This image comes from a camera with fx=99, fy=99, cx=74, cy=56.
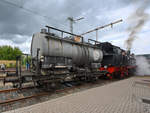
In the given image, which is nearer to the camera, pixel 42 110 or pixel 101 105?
pixel 42 110

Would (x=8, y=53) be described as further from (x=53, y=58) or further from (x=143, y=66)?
(x=143, y=66)

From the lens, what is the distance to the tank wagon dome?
220 inches

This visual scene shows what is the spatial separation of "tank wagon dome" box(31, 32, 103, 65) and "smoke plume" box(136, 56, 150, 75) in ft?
56.9

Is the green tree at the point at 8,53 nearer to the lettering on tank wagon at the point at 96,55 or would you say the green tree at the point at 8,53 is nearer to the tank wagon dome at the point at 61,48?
the lettering on tank wagon at the point at 96,55

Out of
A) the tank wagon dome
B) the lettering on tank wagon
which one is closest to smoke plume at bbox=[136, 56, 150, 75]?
the lettering on tank wagon

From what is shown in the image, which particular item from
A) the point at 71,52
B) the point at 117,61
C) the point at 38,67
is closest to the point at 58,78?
the point at 38,67

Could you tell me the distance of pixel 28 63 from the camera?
6.65 m

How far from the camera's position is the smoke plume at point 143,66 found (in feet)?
65.8

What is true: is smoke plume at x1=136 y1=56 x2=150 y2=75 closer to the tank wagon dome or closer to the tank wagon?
the tank wagon dome

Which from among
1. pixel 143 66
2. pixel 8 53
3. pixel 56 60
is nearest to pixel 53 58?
pixel 56 60

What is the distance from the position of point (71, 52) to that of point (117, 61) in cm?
710

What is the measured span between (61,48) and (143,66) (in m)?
21.7

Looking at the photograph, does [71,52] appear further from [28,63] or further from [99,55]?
[99,55]

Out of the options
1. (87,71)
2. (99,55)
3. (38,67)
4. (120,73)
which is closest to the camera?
(38,67)
